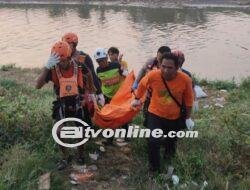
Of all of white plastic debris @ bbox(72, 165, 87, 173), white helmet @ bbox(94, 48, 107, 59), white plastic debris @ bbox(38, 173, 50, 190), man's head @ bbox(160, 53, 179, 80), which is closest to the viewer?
white plastic debris @ bbox(38, 173, 50, 190)

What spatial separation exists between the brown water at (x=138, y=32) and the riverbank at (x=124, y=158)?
11818mm

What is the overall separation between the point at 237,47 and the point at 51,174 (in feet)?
64.8

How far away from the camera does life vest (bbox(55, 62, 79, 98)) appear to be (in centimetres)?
585

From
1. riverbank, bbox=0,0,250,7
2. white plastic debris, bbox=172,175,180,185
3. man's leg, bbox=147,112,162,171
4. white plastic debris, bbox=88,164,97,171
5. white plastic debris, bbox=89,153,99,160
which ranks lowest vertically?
riverbank, bbox=0,0,250,7

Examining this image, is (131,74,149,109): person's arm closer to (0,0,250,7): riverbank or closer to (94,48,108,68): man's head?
(94,48,108,68): man's head

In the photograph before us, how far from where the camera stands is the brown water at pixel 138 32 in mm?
21297

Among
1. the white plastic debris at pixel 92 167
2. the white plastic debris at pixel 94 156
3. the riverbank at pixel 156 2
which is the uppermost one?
the white plastic debris at pixel 94 156

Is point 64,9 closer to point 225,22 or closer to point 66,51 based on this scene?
point 225,22

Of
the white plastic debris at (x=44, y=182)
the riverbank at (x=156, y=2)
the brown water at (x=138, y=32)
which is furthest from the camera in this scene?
the riverbank at (x=156, y=2)

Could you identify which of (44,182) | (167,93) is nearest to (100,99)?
(167,93)

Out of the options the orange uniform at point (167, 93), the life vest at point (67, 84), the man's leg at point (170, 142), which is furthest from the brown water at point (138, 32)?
the life vest at point (67, 84)

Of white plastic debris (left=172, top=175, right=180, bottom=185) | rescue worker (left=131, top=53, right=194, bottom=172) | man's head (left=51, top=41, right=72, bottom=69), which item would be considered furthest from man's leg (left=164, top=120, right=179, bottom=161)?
man's head (left=51, top=41, right=72, bottom=69)

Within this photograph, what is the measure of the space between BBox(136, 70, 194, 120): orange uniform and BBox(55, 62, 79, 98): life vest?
86 centimetres

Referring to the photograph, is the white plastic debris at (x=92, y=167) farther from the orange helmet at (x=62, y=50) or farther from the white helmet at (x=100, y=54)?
the white helmet at (x=100, y=54)
